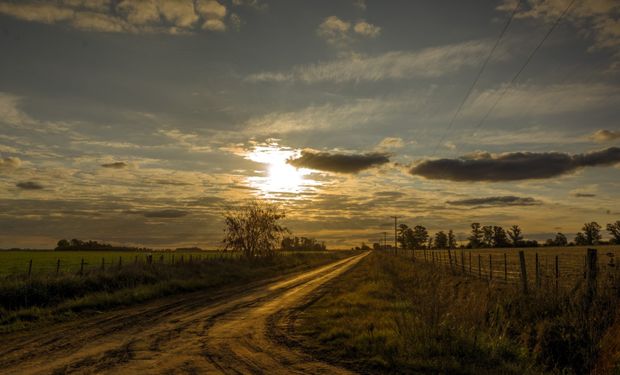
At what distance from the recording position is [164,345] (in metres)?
11.3

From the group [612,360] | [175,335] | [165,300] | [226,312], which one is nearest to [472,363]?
[612,360]

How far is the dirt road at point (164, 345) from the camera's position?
9211 mm

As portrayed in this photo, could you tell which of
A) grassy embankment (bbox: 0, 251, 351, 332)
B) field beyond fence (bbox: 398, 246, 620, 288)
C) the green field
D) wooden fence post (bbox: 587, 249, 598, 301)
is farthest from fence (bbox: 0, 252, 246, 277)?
wooden fence post (bbox: 587, 249, 598, 301)

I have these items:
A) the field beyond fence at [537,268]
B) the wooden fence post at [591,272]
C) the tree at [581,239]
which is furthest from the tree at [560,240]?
the wooden fence post at [591,272]

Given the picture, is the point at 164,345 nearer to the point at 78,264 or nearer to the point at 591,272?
the point at 591,272

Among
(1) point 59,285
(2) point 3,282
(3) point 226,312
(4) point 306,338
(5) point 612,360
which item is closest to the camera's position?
(5) point 612,360

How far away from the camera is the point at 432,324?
10.5 m

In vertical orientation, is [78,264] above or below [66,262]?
above

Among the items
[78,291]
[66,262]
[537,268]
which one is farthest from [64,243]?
[537,268]

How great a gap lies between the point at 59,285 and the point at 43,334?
8.37m

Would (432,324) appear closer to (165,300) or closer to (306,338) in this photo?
(306,338)

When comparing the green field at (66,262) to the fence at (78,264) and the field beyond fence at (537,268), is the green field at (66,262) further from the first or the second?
the field beyond fence at (537,268)

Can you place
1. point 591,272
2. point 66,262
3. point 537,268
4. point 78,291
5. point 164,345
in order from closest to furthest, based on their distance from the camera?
point 591,272 → point 164,345 → point 537,268 → point 78,291 → point 66,262

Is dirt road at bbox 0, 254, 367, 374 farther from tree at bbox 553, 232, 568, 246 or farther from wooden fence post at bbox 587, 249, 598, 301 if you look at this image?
tree at bbox 553, 232, 568, 246
